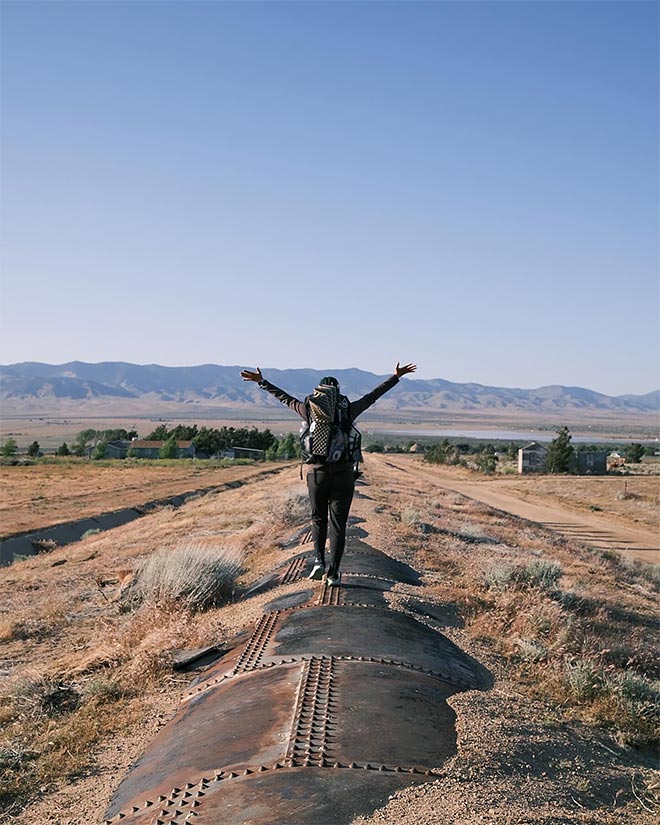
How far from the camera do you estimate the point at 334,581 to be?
9180 millimetres

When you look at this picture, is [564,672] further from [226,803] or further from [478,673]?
[226,803]

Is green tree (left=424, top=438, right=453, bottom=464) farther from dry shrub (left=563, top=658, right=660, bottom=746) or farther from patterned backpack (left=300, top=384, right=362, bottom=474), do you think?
patterned backpack (left=300, top=384, right=362, bottom=474)

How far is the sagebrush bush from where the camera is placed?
10.8 m

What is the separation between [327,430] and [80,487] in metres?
46.7

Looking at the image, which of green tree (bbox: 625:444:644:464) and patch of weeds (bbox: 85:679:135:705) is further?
green tree (bbox: 625:444:644:464)

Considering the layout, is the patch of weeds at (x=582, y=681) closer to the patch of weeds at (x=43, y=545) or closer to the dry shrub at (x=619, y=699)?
the dry shrub at (x=619, y=699)

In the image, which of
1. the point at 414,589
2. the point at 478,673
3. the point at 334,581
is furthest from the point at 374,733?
the point at 414,589

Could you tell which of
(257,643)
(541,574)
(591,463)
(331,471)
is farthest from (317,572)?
(591,463)

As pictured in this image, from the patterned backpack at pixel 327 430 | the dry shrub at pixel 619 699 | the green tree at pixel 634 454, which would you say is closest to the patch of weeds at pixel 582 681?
the dry shrub at pixel 619 699

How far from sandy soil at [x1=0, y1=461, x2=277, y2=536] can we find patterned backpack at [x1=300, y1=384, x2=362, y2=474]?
23200 mm

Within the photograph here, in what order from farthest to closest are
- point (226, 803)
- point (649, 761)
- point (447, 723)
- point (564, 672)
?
point (564, 672)
point (649, 761)
point (447, 723)
point (226, 803)

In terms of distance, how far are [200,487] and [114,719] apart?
42799 millimetres

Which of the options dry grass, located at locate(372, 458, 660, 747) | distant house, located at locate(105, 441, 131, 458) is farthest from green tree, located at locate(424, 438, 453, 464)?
dry grass, located at locate(372, 458, 660, 747)

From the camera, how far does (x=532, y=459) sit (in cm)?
7531
